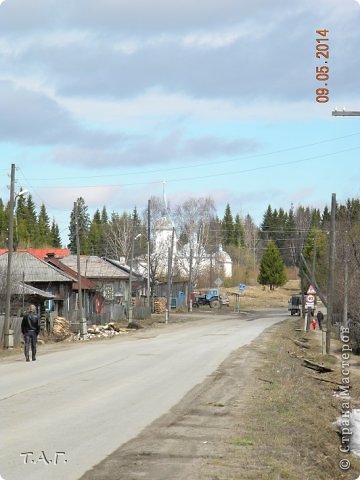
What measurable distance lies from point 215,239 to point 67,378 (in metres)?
94.9

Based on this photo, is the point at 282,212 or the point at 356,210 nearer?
the point at 356,210

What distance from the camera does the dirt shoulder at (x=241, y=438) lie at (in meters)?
8.85

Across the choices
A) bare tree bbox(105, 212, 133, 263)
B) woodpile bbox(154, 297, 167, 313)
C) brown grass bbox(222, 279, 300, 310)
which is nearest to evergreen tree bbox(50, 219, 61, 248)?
bare tree bbox(105, 212, 133, 263)

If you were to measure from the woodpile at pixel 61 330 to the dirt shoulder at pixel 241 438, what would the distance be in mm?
23460

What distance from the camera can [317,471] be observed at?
387 inches

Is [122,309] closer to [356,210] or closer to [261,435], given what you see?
[356,210]

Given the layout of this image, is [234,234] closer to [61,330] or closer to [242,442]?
[61,330]

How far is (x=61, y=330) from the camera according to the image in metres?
43.6

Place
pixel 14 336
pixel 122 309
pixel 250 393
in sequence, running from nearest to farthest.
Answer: pixel 250 393 < pixel 14 336 < pixel 122 309

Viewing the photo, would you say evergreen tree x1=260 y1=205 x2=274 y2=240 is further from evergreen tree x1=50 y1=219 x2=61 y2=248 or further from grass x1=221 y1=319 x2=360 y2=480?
grass x1=221 y1=319 x2=360 y2=480

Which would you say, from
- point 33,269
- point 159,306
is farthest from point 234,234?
point 33,269

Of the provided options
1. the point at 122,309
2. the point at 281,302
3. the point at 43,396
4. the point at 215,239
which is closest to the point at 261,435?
the point at 43,396

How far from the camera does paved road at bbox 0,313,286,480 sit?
937 cm

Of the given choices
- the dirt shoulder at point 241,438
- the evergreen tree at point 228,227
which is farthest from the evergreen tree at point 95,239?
the dirt shoulder at point 241,438
